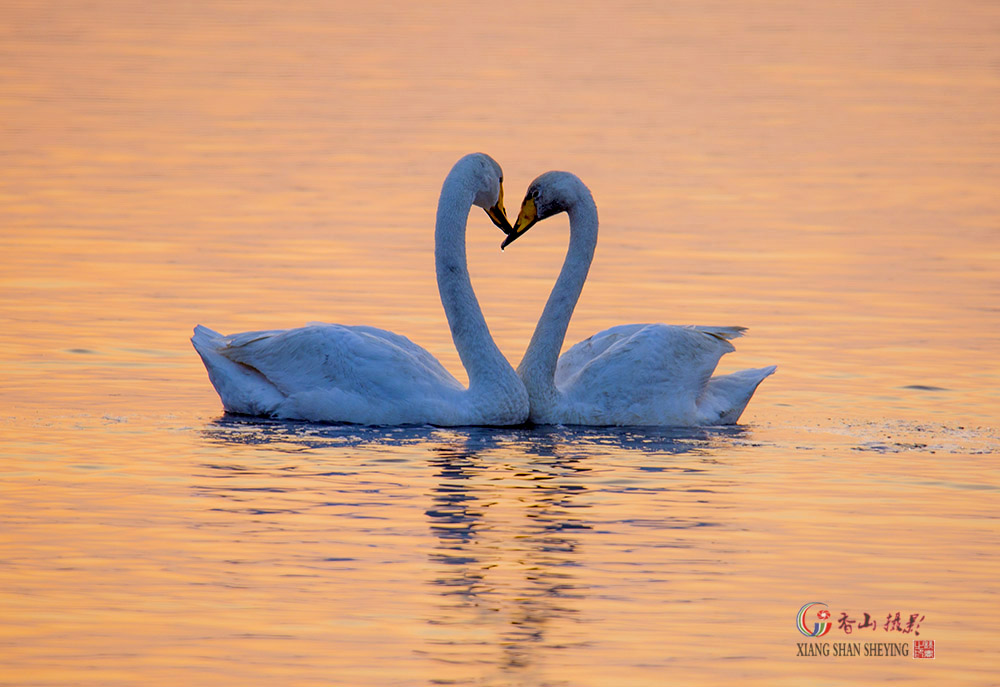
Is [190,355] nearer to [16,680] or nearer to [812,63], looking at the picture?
[16,680]

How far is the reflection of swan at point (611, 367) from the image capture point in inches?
547

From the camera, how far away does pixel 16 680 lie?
8.07 meters

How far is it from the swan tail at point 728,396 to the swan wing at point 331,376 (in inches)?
75.0

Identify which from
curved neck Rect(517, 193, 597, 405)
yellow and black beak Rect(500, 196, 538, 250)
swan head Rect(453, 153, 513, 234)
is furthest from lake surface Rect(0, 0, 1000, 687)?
swan head Rect(453, 153, 513, 234)

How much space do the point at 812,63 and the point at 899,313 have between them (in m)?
33.1

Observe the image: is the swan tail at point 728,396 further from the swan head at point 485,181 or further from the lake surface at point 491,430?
the swan head at point 485,181

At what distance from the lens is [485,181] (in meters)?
14.1

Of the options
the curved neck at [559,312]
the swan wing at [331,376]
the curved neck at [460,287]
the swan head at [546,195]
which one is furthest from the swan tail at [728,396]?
the swan wing at [331,376]

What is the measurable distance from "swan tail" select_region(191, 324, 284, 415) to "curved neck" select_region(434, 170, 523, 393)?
4.60ft

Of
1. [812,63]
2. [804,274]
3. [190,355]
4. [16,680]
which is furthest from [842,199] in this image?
[812,63]

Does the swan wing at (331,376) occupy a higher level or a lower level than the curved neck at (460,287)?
lower

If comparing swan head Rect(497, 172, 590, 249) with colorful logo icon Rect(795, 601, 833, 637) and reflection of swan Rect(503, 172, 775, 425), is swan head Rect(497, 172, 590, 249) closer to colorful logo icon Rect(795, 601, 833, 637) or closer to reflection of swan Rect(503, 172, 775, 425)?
reflection of swan Rect(503, 172, 775, 425)

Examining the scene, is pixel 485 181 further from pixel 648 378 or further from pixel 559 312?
pixel 648 378

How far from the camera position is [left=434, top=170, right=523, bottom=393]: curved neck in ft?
45.4
